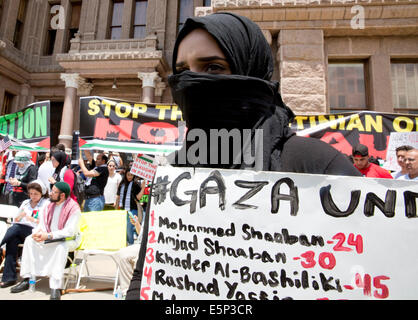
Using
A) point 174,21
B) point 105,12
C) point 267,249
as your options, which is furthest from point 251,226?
point 105,12

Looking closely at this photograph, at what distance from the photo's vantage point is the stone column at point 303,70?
15.1 ft

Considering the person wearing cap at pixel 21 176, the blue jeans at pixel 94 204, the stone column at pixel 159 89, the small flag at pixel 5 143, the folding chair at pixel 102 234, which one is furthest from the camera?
the stone column at pixel 159 89

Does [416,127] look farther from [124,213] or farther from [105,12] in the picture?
[105,12]

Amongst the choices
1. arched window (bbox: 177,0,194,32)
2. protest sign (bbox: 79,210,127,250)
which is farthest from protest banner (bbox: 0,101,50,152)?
arched window (bbox: 177,0,194,32)

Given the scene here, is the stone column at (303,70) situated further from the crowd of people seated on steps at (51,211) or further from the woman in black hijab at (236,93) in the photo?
the woman in black hijab at (236,93)

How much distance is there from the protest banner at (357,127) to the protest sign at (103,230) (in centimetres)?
324

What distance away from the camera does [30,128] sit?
5.92 metres

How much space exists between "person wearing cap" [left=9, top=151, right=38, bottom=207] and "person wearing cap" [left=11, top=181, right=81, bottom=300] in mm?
1933

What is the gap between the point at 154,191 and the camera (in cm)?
109

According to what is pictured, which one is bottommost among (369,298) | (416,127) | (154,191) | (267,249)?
(369,298)

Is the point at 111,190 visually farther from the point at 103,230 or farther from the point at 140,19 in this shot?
the point at 140,19

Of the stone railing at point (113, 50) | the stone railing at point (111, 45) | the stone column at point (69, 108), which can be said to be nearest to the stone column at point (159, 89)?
the stone railing at point (113, 50)

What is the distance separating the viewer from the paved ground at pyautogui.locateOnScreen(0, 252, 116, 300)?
3836 millimetres

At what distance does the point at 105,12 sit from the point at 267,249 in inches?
724
